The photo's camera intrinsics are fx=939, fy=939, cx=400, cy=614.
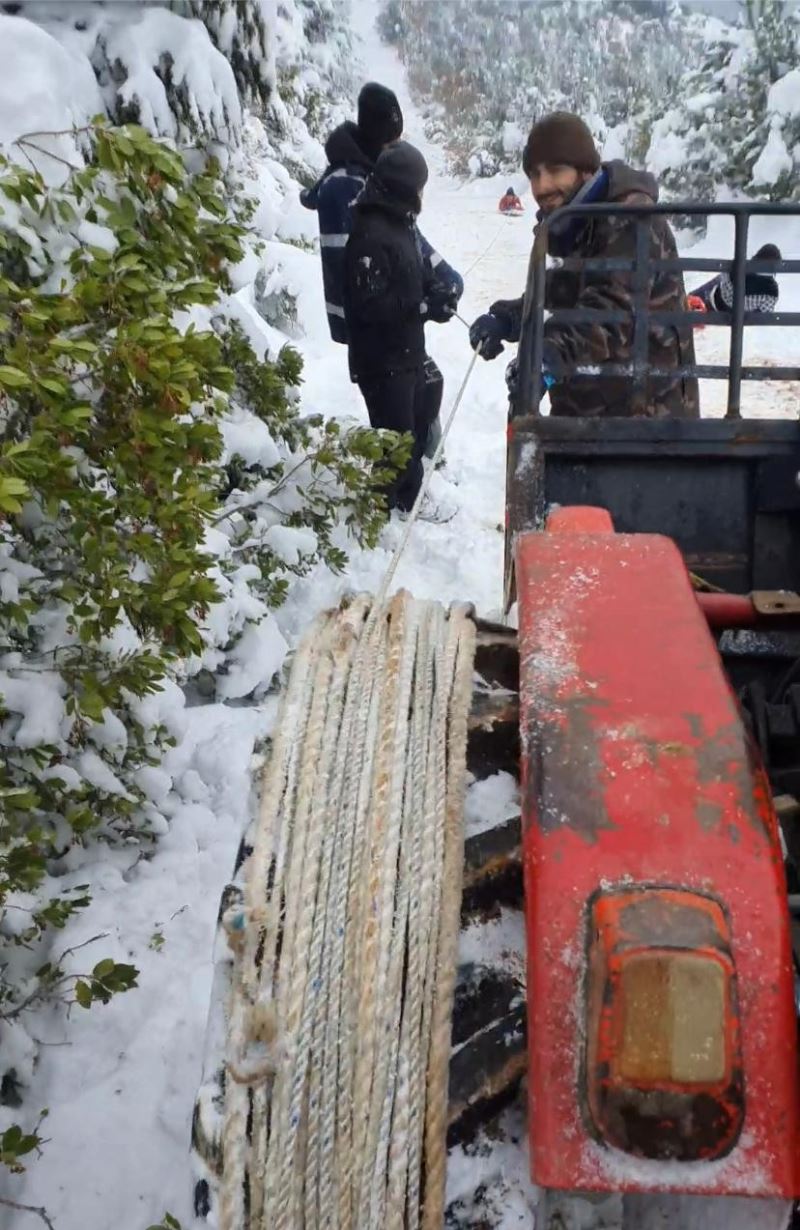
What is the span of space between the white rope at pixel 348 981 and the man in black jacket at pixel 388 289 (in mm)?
4016

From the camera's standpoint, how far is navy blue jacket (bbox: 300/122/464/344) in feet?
17.6

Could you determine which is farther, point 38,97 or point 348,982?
point 38,97

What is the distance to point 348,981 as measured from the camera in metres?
1.39

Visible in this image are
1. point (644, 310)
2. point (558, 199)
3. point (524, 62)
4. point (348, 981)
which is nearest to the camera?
point (348, 981)

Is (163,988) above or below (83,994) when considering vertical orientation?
above

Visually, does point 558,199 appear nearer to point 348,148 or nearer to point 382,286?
point 382,286

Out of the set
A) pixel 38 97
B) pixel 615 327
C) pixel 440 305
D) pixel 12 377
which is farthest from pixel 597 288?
pixel 12 377

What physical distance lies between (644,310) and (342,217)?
8.92ft

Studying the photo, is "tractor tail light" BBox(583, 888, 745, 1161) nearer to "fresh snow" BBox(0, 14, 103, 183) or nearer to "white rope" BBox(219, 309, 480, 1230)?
"white rope" BBox(219, 309, 480, 1230)

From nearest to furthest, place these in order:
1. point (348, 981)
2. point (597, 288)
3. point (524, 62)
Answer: point (348, 981)
point (597, 288)
point (524, 62)

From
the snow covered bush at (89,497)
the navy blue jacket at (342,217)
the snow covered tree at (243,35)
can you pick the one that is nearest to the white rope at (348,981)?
the snow covered bush at (89,497)

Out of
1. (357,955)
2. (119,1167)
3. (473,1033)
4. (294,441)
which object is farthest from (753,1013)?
(294,441)

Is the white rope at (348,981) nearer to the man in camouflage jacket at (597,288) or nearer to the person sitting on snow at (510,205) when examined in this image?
the man in camouflage jacket at (597,288)

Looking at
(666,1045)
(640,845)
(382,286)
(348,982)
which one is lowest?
(666,1045)
